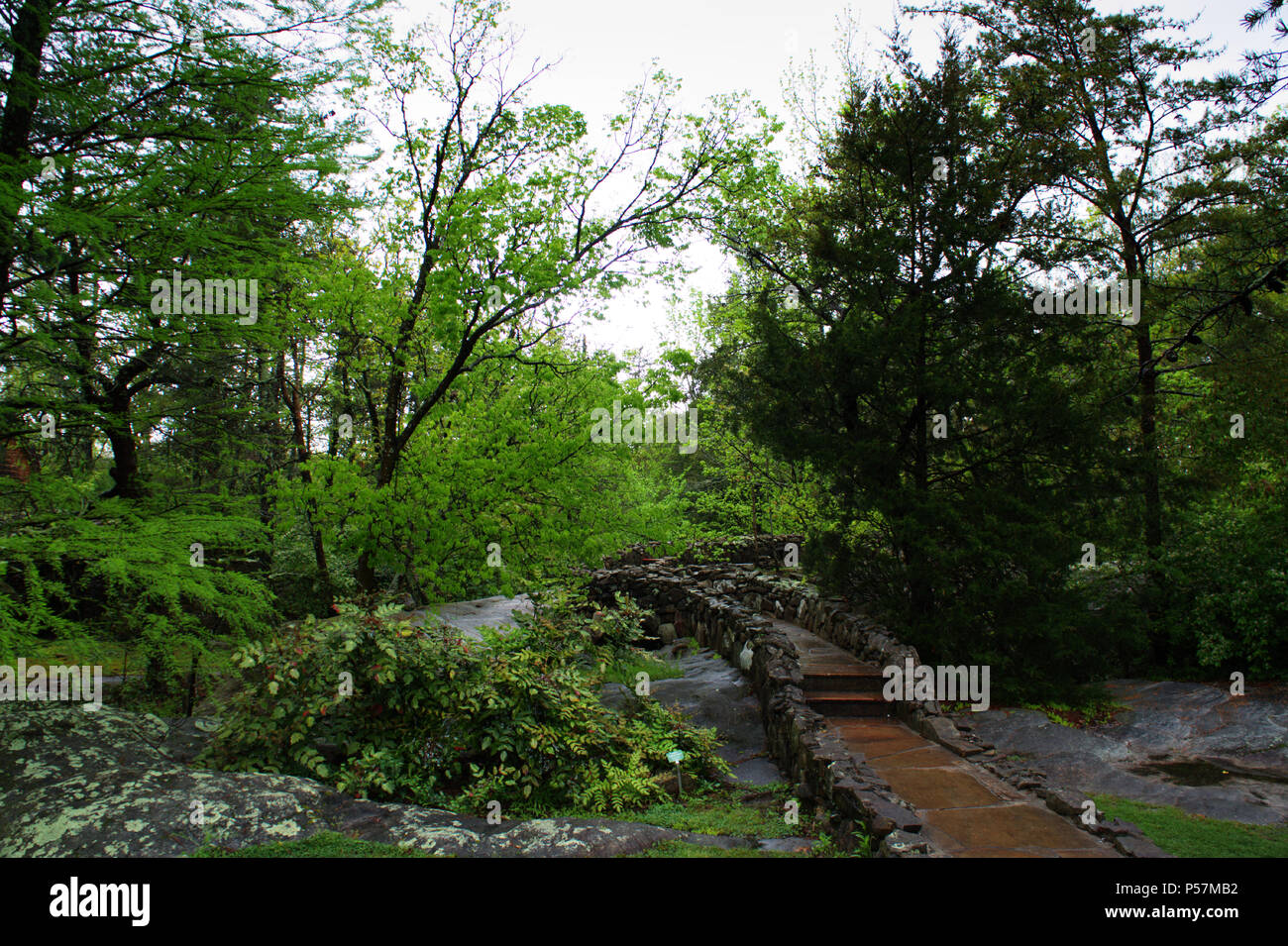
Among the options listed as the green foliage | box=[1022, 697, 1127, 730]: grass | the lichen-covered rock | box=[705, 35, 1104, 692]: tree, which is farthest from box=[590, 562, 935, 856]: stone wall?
the green foliage

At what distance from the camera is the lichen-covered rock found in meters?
3.96

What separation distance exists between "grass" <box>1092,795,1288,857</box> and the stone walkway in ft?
3.57

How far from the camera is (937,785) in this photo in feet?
19.8

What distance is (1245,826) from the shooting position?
6074 mm

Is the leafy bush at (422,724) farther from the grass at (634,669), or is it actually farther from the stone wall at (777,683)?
the grass at (634,669)

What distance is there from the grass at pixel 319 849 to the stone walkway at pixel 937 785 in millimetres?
3715

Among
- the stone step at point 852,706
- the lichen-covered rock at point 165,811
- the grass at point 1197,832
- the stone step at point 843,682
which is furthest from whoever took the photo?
the stone step at point 843,682

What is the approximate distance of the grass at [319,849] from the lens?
401cm

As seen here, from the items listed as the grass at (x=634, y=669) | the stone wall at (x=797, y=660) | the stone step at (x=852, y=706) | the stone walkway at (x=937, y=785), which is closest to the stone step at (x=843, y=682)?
the stone walkway at (x=937, y=785)

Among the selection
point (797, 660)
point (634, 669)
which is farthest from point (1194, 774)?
point (634, 669)

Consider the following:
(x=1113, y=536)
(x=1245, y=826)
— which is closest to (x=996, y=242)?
(x=1113, y=536)

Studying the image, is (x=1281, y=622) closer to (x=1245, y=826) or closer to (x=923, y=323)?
(x=1245, y=826)

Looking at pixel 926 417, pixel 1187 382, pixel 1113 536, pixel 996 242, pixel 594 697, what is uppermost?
pixel 996 242

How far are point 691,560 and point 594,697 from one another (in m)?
13.0
